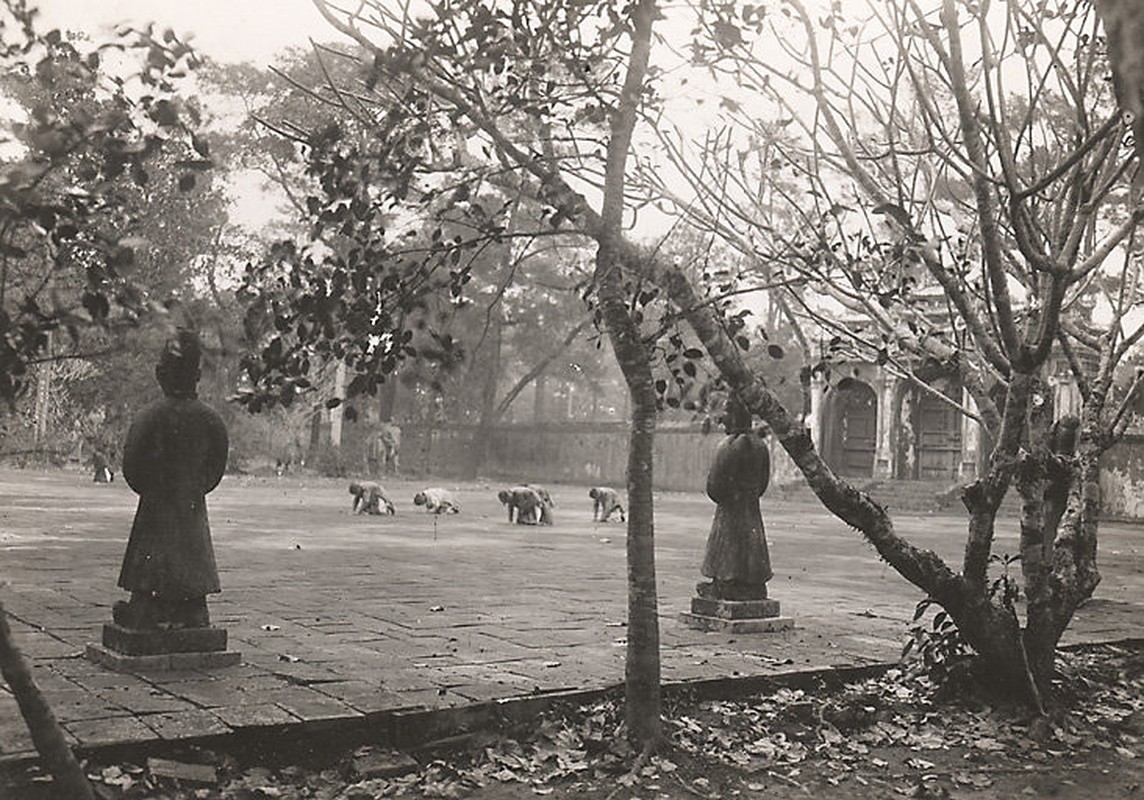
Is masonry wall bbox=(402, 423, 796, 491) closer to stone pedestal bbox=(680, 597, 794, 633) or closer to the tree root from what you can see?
stone pedestal bbox=(680, 597, 794, 633)

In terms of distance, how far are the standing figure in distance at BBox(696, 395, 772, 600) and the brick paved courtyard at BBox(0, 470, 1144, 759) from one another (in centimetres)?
39

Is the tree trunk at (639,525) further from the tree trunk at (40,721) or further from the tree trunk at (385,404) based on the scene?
the tree trunk at (385,404)

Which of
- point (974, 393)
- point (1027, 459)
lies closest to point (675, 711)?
point (1027, 459)

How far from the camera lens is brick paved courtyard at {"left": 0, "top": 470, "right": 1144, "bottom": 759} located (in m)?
4.48

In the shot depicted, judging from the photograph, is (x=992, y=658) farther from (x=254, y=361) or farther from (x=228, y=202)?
(x=228, y=202)

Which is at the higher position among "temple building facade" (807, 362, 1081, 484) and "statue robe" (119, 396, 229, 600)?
"temple building facade" (807, 362, 1081, 484)

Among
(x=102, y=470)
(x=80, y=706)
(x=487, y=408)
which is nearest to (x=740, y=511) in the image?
(x=80, y=706)

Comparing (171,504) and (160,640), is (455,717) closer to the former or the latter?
(160,640)

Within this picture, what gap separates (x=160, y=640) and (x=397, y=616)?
7.15 ft

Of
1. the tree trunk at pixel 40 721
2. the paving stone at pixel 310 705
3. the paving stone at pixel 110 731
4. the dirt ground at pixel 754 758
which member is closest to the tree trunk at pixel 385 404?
the dirt ground at pixel 754 758

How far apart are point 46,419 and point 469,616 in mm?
21367

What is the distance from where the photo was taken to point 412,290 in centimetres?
435

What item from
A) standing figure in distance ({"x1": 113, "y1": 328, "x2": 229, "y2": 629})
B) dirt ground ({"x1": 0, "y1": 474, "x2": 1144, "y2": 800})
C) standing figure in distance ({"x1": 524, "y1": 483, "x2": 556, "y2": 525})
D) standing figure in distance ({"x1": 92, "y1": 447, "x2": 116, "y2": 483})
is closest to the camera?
dirt ground ({"x1": 0, "y1": 474, "x2": 1144, "y2": 800})

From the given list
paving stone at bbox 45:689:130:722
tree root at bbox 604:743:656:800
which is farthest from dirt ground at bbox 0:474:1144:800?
paving stone at bbox 45:689:130:722
